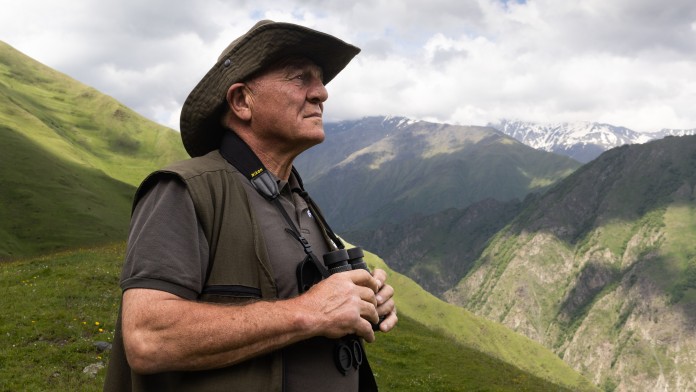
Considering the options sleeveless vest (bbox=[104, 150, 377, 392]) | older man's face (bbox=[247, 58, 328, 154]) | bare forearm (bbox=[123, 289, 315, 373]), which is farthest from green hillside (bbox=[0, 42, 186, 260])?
bare forearm (bbox=[123, 289, 315, 373])

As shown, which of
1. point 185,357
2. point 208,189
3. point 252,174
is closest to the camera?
point 185,357

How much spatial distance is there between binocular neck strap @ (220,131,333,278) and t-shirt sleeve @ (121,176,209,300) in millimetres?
642

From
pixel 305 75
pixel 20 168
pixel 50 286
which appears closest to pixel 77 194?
pixel 20 168

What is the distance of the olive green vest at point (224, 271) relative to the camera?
9.71 feet

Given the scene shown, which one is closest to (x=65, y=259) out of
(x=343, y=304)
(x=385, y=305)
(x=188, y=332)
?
(x=385, y=305)

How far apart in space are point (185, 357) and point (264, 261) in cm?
72

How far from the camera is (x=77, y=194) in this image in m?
105

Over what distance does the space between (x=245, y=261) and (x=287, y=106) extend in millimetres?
1315

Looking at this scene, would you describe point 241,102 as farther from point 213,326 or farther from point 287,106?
point 213,326

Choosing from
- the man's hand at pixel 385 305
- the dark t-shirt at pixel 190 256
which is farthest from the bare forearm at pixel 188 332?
the man's hand at pixel 385 305

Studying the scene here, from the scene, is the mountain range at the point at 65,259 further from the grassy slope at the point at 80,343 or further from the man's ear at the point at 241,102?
the man's ear at the point at 241,102

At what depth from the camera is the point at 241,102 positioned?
3850 mm

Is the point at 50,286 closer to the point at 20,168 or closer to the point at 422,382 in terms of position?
the point at 422,382

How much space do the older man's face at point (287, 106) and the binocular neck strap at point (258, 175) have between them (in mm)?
217
